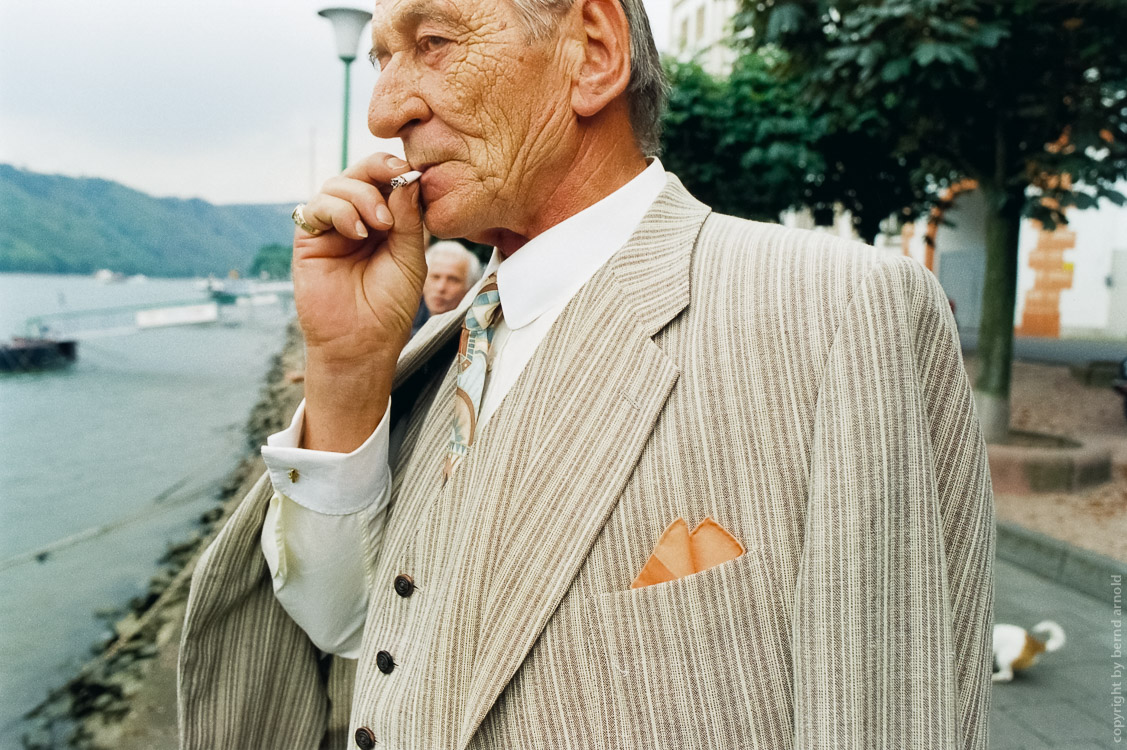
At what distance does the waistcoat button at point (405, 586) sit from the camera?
1162 mm

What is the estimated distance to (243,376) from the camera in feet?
71.0

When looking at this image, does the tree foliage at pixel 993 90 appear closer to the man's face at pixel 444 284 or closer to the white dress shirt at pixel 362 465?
the man's face at pixel 444 284

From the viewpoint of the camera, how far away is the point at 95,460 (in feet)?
42.2

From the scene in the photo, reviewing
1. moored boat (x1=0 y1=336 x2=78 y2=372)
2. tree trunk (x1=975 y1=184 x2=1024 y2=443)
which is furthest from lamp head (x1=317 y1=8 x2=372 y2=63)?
moored boat (x1=0 y1=336 x2=78 y2=372)

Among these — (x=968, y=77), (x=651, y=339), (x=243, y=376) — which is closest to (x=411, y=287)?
(x=651, y=339)

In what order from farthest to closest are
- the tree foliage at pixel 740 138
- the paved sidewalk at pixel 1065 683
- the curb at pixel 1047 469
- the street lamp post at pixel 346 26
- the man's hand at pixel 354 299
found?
1. the tree foliage at pixel 740 138
2. the street lamp post at pixel 346 26
3. the curb at pixel 1047 469
4. the paved sidewalk at pixel 1065 683
5. the man's hand at pixel 354 299

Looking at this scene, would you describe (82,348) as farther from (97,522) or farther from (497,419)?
(497,419)

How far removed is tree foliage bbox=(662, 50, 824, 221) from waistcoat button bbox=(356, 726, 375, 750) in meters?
10.9

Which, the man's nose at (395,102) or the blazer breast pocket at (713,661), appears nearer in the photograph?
the blazer breast pocket at (713,661)

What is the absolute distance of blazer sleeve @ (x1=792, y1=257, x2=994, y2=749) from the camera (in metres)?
0.85

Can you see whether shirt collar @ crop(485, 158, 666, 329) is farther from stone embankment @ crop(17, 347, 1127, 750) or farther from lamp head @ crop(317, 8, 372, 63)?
lamp head @ crop(317, 8, 372, 63)

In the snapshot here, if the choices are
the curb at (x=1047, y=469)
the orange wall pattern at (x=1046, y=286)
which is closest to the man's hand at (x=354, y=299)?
the curb at (x=1047, y=469)

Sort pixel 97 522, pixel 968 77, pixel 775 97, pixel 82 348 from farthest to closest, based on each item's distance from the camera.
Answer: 1. pixel 82 348
2. pixel 775 97
3. pixel 97 522
4. pixel 968 77

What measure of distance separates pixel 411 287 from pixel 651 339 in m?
0.43
